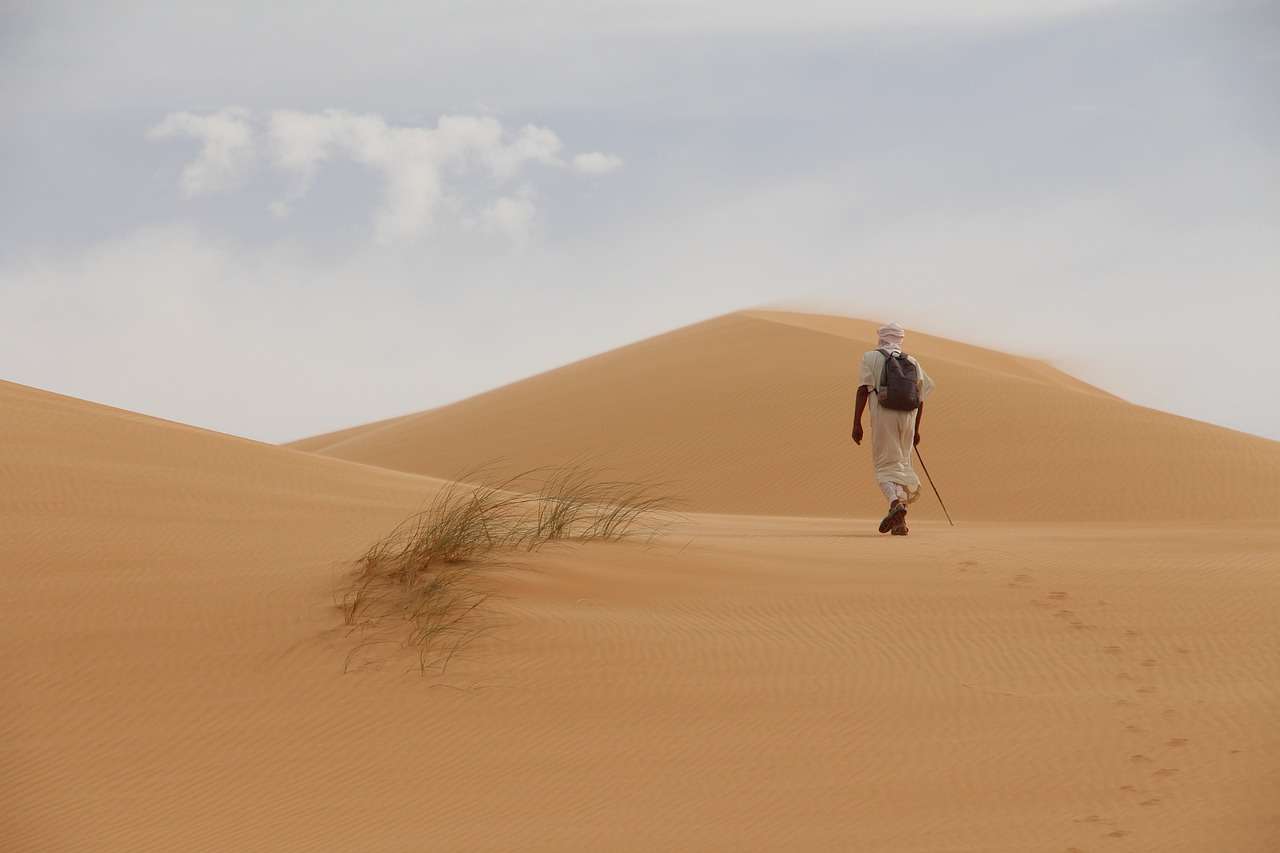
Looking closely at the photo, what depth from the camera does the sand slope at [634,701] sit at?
4.64 metres

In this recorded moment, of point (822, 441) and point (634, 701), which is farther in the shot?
point (822, 441)

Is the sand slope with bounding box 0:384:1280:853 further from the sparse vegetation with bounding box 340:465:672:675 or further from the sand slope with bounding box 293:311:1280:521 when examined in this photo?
the sand slope with bounding box 293:311:1280:521

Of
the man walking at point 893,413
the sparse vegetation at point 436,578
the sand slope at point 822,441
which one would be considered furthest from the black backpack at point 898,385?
the sand slope at point 822,441

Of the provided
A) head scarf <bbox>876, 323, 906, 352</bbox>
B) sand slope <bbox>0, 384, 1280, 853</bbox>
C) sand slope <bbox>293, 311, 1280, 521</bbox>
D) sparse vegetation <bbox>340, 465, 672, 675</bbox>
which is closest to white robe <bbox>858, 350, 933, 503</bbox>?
head scarf <bbox>876, 323, 906, 352</bbox>

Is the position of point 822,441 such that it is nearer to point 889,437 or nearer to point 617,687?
point 889,437

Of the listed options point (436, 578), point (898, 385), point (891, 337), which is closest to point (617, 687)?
point (436, 578)

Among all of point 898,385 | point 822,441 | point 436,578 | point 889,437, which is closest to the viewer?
point 436,578

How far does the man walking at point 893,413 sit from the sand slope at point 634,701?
7.32ft

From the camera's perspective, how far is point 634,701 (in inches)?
227

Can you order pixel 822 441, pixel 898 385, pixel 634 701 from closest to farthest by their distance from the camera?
pixel 634 701
pixel 898 385
pixel 822 441

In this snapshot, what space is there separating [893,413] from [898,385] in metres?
0.29

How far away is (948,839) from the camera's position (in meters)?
4.34

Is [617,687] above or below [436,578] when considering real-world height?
below

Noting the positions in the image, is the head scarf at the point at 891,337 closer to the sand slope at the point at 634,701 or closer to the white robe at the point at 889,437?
the white robe at the point at 889,437
